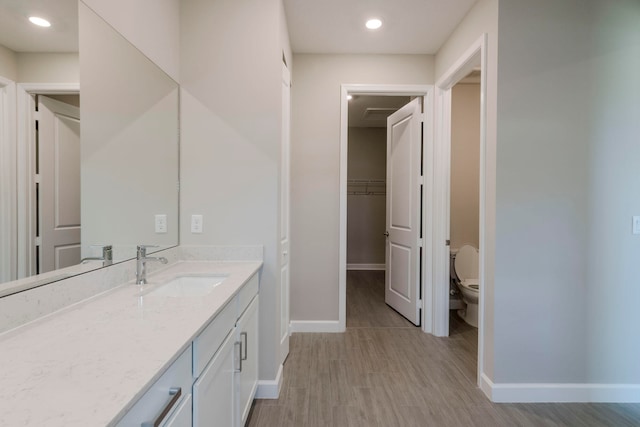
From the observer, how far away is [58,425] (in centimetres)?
53

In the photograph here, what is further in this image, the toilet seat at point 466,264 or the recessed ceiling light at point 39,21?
the toilet seat at point 466,264

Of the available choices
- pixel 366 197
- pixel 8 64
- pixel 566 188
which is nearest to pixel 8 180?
pixel 8 64

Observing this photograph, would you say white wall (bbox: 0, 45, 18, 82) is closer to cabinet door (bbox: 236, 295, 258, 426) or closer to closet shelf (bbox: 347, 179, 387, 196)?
cabinet door (bbox: 236, 295, 258, 426)

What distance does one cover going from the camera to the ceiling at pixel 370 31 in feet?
7.44

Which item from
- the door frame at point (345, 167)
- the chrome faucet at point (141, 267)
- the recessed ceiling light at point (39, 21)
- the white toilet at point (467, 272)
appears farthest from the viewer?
the white toilet at point (467, 272)

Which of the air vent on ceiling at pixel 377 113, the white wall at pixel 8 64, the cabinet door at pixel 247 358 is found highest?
the air vent on ceiling at pixel 377 113

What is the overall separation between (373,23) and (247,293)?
2.29 metres

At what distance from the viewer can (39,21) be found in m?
1.08

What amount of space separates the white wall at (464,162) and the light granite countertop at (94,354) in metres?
2.97

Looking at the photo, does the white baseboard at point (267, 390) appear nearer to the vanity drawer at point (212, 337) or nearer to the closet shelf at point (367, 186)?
the vanity drawer at point (212, 337)

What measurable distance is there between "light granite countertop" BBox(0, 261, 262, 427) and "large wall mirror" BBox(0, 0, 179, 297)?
19 centimetres

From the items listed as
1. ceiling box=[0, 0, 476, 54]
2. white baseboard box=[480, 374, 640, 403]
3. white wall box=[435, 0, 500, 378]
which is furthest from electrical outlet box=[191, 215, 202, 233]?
white baseboard box=[480, 374, 640, 403]

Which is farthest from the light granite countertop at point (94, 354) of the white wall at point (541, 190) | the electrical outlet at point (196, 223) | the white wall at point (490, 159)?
the white wall at point (541, 190)

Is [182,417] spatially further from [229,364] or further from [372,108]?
[372,108]
